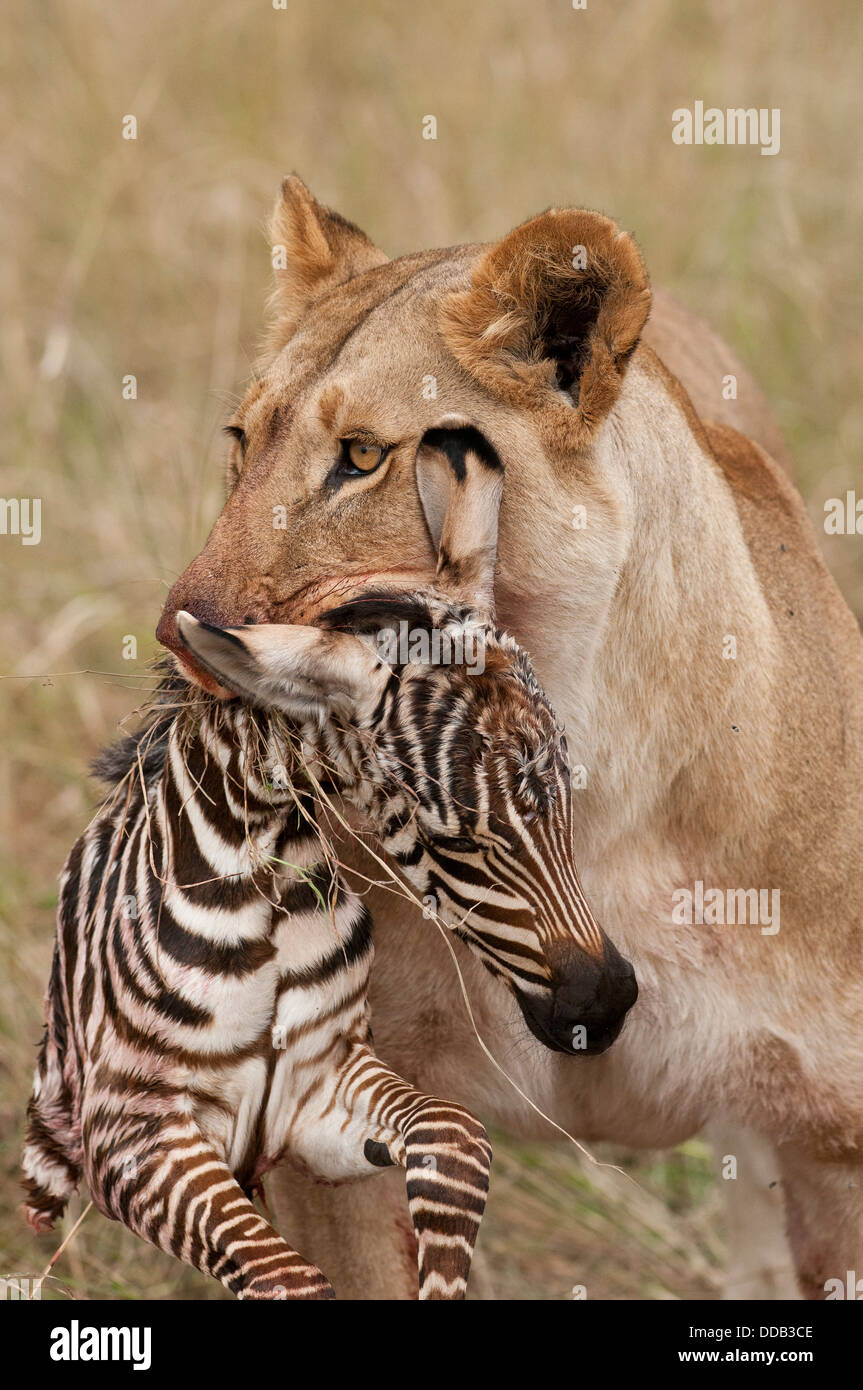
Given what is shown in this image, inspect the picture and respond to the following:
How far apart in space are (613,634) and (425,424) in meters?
0.51

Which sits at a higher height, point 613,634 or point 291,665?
point 613,634

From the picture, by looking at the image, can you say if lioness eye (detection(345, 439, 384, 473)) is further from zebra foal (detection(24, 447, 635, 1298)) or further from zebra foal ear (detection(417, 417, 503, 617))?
zebra foal (detection(24, 447, 635, 1298))

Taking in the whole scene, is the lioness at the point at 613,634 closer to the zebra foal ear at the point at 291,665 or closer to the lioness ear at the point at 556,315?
the lioness ear at the point at 556,315

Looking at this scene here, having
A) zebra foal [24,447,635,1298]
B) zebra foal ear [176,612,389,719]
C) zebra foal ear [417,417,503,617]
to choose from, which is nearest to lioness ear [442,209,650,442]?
zebra foal ear [417,417,503,617]

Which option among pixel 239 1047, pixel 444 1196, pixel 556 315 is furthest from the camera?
pixel 556 315

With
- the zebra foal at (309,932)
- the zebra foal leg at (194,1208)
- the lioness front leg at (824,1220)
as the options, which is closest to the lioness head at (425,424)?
the zebra foal at (309,932)

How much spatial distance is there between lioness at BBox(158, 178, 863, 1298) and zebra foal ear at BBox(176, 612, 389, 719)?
16cm

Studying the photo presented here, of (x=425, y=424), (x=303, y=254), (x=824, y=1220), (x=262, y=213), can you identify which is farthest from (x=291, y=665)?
(x=262, y=213)

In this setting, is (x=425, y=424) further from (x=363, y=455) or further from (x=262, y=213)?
(x=262, y=213)

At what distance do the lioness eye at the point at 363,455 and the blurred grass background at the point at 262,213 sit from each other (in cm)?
279

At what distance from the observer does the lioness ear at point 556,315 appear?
9.79 feet

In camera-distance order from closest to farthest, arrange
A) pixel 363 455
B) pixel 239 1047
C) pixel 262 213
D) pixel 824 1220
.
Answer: pixel 239 1047 < pixel 363 455 < pixel 824 1220 < pixel 262 213

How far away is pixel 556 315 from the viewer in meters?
3.08

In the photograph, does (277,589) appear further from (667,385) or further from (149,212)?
(149,212)
